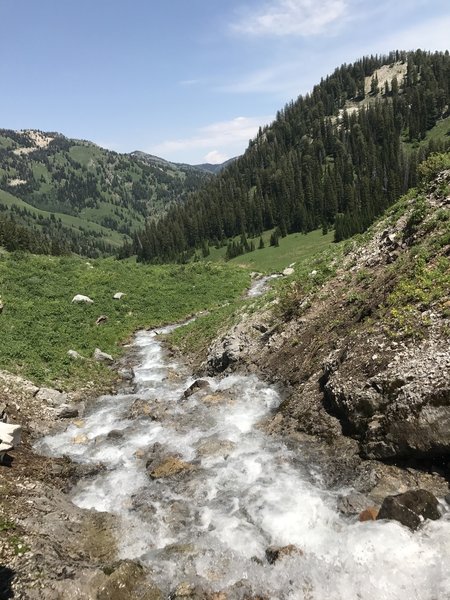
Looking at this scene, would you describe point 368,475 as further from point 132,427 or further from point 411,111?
point 411,111

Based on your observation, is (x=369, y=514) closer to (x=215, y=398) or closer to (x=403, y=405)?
(x=403, y=405)

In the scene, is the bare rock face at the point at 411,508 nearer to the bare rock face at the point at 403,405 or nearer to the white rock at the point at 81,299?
the bare rock face at the point at 403,405

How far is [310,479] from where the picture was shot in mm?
12945

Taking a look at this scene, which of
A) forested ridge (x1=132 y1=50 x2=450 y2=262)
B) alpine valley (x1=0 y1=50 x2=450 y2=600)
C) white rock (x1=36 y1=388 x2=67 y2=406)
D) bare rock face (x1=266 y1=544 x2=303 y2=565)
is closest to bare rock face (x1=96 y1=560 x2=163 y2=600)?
alpine valley (x1=0 y1=50 x2=450 y2=600)

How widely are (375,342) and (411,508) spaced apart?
656 cm

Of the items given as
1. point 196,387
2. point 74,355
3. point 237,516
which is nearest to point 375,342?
point 237,516

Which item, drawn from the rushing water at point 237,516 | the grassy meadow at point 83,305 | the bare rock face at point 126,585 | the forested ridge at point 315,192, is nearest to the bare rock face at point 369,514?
the rushing water at point 237,516

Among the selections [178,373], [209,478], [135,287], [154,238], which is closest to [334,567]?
[209,478]

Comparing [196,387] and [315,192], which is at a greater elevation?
[315,192]

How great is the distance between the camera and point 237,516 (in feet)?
39.1

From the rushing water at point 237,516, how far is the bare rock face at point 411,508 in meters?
0.24

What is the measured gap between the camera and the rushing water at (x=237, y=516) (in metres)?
9.35

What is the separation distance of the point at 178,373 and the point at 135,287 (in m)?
23.1

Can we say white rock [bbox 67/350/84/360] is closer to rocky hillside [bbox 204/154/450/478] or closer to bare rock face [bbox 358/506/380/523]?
rocky hillside [bbox 204/154/450/478]
